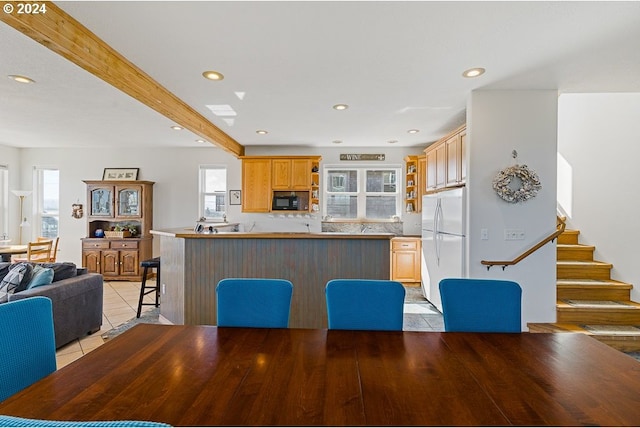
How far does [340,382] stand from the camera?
1157mm

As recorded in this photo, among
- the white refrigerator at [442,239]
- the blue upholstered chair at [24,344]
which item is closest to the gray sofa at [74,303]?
the blue upholstered chair at [24,344]

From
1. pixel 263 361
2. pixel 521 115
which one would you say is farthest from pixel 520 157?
pixel 263 361

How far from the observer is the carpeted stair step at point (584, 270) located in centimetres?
387

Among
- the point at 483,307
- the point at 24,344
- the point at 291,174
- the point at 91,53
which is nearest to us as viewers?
the point at 24,344

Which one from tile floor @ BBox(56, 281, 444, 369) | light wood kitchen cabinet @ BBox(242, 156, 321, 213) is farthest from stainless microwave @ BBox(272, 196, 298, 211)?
tile floor @ BBox(56, 281, 444, 369)

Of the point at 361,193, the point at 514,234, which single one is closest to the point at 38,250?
the point at 361,193

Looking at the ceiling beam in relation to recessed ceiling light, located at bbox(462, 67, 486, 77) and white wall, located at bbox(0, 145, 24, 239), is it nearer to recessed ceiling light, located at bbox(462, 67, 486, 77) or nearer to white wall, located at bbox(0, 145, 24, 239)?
recessed ceiling light, located at bbox(462, 67, 486, 77)

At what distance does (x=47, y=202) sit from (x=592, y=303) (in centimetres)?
949

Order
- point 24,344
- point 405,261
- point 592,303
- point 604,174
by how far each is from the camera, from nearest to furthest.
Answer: point 24,344
point 592,303
point 604,174
point 405,261

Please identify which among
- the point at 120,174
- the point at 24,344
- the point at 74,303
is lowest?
the point at 74,303

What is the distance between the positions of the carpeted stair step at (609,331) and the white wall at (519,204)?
9 cm

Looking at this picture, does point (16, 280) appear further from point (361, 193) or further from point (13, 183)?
point (361, 193)

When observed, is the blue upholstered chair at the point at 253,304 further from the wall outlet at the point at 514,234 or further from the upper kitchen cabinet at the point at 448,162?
the upper kitchen cabinet at the point at 448,162

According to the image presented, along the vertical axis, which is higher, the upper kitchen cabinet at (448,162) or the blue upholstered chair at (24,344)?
the upper kitchen cabinet at (448,162)
